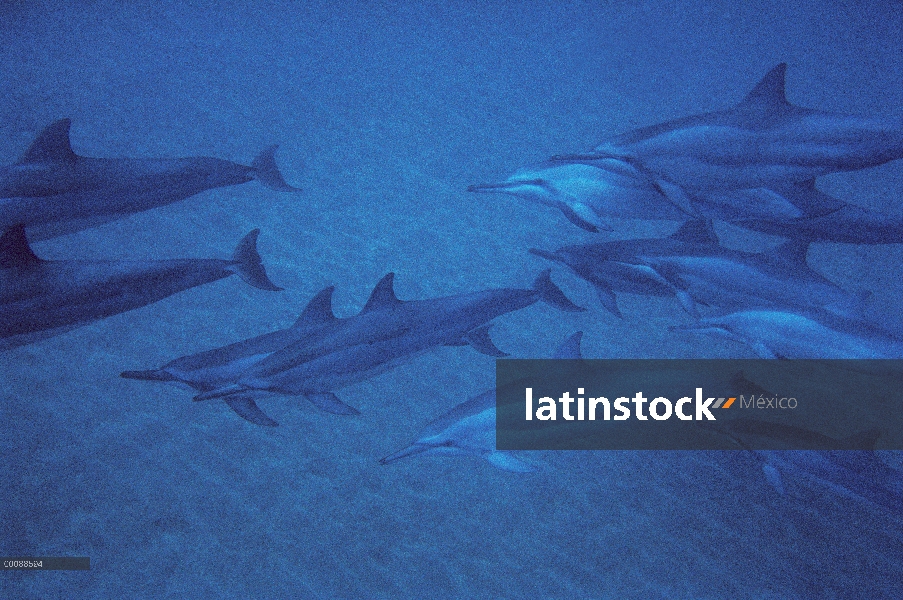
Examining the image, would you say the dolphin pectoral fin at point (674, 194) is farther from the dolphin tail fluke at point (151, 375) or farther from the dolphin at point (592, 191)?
the dolphin tail fluke at point (151, 375)

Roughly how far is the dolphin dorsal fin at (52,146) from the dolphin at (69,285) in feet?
3.25

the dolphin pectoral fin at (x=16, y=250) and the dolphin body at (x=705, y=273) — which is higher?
the dolphin pectoral fin at (x=16, y=250)

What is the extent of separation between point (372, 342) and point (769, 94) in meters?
3.06

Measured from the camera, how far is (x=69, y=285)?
309 cm

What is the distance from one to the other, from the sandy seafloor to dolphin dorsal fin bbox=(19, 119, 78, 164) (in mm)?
1262

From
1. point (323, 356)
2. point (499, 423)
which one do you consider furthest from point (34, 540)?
point (499, 423)

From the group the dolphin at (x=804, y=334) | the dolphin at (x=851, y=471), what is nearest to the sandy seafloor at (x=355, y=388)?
the dolphin at (x=851, y=471)

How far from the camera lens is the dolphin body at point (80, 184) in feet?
11.8

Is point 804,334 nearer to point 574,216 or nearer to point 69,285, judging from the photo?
point 574,216

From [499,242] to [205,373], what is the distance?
3.35m

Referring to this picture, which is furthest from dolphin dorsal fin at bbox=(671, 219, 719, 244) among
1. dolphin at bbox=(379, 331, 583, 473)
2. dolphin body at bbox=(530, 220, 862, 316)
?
dolphin at bbox=(379, 331, 583, 473)

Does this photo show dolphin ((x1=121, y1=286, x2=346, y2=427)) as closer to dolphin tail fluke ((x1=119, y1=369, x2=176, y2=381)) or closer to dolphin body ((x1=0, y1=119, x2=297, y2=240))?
dolphin tail fluke ((x1=119, y1=369, x2=176, y2=381))

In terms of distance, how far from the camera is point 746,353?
4.68 m

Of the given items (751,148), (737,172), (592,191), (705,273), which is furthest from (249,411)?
(751,148)
